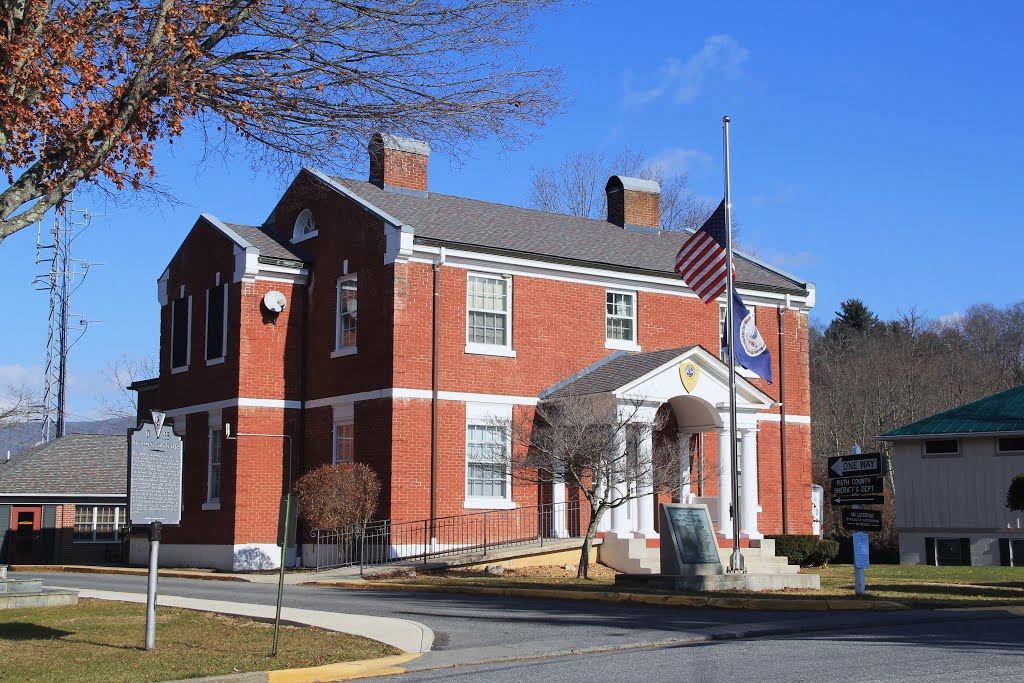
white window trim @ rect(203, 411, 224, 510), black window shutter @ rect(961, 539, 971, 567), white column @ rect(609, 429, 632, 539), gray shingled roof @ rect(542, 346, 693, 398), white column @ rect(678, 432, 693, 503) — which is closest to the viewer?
white column @ rect(609, 429, 632, 539)

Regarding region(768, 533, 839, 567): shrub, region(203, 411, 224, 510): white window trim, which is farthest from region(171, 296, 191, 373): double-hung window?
region(768, 533, 839, 567): shrub

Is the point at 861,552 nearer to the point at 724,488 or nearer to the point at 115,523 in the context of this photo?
the point at 724,488

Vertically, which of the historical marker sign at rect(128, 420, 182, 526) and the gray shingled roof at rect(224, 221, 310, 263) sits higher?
the gray shingled roof at rect(224, 221, 310, 263)

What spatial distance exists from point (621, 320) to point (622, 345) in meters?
0.69

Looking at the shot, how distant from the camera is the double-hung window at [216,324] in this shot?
31.0 metres

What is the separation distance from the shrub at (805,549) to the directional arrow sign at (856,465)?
8128mm

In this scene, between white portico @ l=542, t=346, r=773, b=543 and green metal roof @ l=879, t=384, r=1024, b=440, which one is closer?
white portico @ l=542, t=346, r=773, b=543

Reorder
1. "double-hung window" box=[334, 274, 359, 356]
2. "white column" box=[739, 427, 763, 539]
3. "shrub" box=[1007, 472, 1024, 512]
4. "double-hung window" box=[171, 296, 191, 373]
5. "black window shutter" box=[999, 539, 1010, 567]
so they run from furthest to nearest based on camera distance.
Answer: "black window shutter" box=[999, 539, 1010, 567], "double-hung window" box=[171, 296, 191, 373], "white column" box=[739, 427, 763, 539], "double-hung window" box=[334, 274, 359, 356], "shrub" box=[1007, 472, 1024, 512]

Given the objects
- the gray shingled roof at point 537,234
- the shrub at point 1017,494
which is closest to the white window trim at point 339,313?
the gray shingled roof at point 537,234

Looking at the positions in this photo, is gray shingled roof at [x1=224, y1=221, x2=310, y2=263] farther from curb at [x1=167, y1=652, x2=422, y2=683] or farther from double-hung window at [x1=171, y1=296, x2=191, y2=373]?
curb at [x1=167, y1=652, x2=422, y2=683]

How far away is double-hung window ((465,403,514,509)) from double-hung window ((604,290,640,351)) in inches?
164

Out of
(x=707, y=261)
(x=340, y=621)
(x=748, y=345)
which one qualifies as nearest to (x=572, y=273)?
(x=707, y=261)

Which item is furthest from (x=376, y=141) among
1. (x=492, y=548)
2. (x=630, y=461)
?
(x=492, y=548)

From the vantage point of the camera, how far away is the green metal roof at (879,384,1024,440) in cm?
3594
